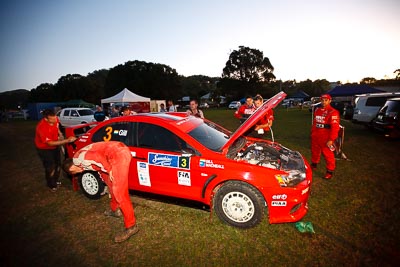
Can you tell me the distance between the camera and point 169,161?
309 cm

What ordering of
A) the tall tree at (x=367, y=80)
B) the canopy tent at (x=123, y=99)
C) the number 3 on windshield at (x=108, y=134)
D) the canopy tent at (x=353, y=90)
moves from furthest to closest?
the tall tree at (x=367, y=80), the canopy tent at (x=353, y=90), the canopy tent at (x=123, y=99), the number 3 on windshield at (x=108, y=134)

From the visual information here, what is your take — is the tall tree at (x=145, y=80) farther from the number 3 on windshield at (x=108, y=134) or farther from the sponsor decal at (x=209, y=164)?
the sponsor decal at (x=209, y=164)

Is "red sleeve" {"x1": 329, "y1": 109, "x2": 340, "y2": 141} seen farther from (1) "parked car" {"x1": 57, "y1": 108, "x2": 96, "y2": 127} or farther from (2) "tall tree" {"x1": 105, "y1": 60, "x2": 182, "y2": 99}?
(2) "tall tree" {"x1": 105, "y1": 60, "x2": 182, "y2": 99}

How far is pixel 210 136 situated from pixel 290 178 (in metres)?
1.40

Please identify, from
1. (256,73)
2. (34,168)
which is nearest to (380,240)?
(34,168)

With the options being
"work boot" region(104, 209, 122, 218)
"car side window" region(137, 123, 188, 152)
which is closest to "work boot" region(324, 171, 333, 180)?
"car side window" region(137, 123, 188, 152)

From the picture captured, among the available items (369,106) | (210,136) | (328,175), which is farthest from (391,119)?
(210,136)

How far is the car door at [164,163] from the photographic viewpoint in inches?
119

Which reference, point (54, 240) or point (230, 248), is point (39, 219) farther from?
point (230, 248)

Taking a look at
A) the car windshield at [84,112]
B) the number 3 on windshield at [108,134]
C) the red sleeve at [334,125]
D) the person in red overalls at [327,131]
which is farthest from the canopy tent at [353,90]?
the number 3 on windshield at [108,134]

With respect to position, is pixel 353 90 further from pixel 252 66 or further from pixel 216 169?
pixel 252 66

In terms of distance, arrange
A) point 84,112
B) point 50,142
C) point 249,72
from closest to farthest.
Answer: point 50,142
point 84,112
point 249,72

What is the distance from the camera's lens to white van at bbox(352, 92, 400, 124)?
34.0ft

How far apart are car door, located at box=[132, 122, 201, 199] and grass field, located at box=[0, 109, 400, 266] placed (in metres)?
0.21
